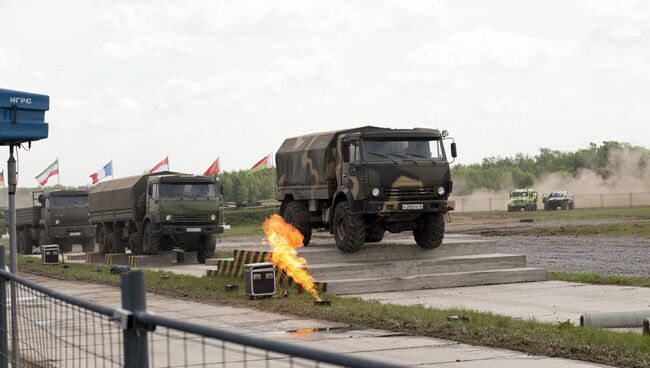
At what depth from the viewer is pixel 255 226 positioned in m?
68.2

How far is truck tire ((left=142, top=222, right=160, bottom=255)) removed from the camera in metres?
30.5

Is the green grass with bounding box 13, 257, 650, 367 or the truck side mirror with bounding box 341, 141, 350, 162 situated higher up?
the truck side mirror with bounding box 341, 141, 350, 162

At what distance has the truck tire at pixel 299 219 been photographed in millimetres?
22656

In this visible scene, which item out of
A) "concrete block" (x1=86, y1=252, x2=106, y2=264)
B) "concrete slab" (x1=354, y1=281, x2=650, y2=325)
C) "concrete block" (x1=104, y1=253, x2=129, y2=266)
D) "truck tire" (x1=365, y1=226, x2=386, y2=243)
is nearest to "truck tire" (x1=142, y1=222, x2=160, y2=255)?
"concrete block" (x1=104, y1=253, x2=129, y2=266)

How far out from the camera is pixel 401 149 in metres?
20.6

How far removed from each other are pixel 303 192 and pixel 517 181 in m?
95.9

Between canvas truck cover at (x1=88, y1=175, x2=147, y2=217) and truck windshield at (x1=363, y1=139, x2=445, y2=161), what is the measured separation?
47.2ft

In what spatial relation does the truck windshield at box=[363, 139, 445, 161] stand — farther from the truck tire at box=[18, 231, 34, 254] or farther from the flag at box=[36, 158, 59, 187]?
the flag at box=[36, 158, 59, 187]

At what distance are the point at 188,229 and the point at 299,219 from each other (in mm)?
8065

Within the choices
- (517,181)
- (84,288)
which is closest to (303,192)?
(84,288)

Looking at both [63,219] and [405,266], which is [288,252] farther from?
[63,219]

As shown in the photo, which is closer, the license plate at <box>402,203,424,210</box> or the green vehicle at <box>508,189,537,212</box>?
the license plate at <box>402,203,424,210</box>

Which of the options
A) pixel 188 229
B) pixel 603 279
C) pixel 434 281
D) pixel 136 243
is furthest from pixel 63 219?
pixel 603 279

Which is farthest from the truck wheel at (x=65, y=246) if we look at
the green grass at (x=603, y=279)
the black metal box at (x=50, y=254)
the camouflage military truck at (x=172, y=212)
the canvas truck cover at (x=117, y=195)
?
the green grass at (x=603, y=279)
